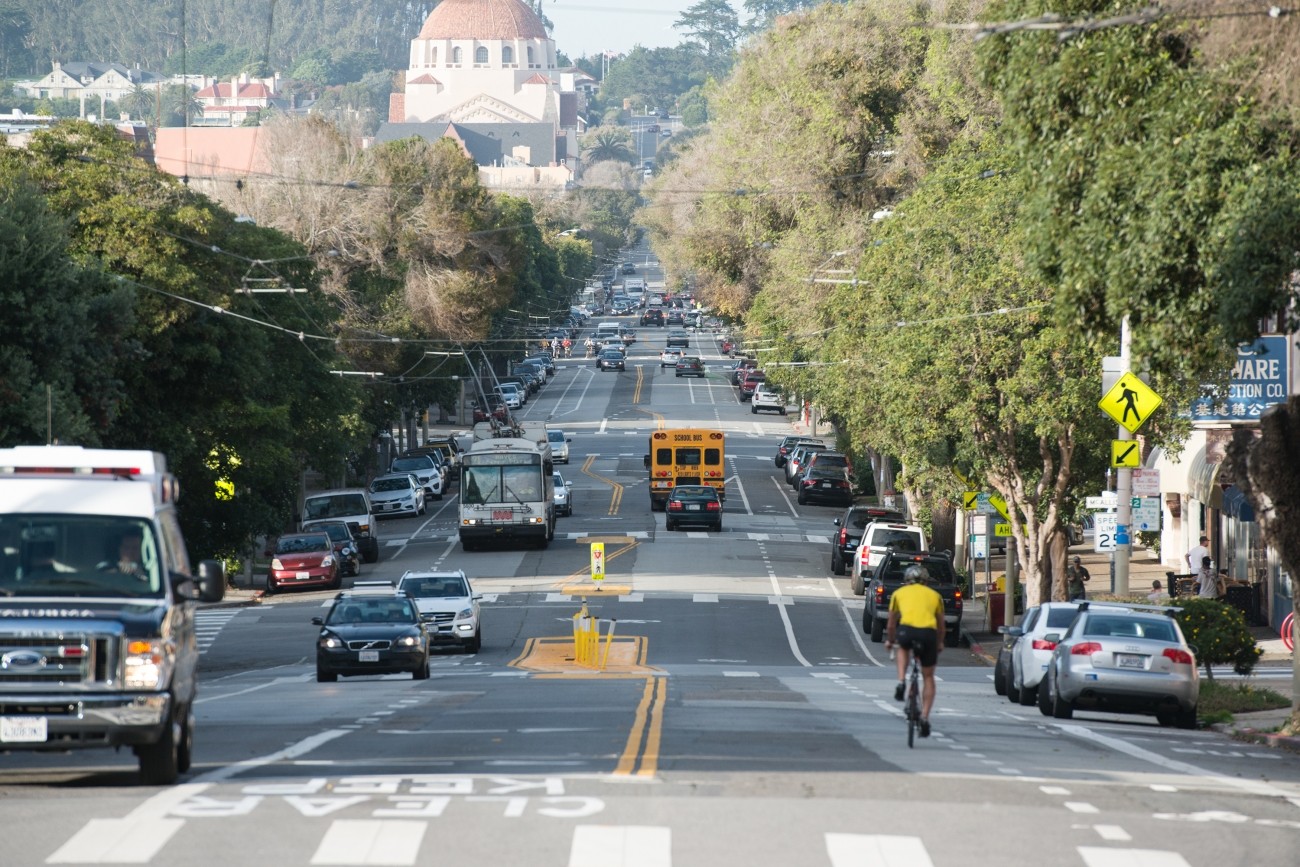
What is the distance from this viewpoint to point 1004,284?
1384 inches

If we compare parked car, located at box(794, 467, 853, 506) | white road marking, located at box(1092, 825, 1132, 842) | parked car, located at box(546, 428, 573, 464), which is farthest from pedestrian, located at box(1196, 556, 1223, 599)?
parked car, located at box(546, 428, 573, 464)

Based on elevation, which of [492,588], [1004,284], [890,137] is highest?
[890,137]

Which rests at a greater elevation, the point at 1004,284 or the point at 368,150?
the point at 368,150

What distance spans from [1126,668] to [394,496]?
49.1 meters

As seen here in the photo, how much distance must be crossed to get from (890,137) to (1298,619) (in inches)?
1390

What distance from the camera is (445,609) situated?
35.5m

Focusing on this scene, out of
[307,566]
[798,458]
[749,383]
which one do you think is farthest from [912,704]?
[749,383]

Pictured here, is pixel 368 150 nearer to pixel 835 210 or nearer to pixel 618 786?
pixel 835 210

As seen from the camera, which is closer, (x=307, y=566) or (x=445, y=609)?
(x=445, y=609)

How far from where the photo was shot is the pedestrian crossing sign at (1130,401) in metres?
26.3

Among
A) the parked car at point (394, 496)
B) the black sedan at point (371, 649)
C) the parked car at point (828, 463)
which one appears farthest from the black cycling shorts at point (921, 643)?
the parked car at point (828, 463)

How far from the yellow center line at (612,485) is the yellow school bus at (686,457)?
223 cm

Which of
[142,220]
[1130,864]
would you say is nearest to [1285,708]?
[1130,864]

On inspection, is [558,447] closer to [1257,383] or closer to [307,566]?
[307,566]
